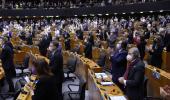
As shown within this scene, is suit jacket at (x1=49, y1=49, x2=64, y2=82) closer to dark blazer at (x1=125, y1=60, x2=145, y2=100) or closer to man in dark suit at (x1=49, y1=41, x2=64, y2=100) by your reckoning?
man in dark suit at (x1=49, y1=41, x2=64, y2=100)

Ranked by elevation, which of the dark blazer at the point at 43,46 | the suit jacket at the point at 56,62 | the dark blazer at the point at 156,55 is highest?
the suit jacket at the point at 56,62

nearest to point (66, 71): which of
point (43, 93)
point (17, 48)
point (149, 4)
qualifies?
point (17, 48)

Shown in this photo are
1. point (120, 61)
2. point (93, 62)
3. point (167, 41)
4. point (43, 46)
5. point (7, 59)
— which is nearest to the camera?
point (120, 61)

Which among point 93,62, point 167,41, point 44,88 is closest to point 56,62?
point 93,62

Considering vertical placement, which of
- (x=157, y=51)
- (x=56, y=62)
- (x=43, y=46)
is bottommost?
(x=43, y=46)

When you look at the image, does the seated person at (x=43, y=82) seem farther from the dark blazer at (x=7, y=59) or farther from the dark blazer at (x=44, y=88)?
the dark blazer at (x=7, y=59)

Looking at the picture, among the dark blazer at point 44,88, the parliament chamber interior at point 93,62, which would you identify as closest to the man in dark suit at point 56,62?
the parliament chamber interior at point 93,62

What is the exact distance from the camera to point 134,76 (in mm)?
8008

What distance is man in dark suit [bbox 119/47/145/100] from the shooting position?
26.1ft

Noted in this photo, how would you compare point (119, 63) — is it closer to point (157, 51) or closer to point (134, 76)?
point (134, 76)

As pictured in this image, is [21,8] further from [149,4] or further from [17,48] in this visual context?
[17,48]

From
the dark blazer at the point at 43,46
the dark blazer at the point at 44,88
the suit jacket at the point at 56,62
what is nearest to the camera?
the dark blazer at the point at 44,88

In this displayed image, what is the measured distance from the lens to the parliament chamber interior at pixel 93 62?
26.2 feet

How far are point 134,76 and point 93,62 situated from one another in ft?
18.7
